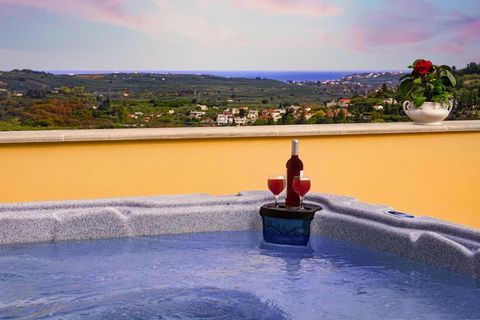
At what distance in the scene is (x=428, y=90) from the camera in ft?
14.5

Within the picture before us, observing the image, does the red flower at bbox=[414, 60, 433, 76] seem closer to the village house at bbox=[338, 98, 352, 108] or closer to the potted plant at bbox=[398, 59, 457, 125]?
the potted plant at bbox=[398, 59, 457, 125]

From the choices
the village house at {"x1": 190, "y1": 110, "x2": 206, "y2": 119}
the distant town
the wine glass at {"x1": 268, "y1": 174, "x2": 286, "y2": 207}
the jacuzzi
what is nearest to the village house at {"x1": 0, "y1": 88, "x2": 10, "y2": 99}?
the distant town

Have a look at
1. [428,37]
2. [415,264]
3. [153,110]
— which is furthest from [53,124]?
[428,37]

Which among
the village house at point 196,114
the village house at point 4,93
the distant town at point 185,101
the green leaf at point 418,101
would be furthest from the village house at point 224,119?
the village house at point 4,93

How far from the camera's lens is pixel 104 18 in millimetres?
6270

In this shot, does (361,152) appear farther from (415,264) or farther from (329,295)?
(329,295)

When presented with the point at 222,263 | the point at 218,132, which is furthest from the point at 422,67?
the point at 222,263

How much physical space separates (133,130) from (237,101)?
5.44ft

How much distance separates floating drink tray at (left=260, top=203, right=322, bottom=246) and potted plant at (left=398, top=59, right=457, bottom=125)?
1.52 meters

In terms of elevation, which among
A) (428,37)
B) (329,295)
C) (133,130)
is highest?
(428,37)

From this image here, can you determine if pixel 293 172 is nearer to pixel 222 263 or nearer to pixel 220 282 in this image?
pixel 222 263

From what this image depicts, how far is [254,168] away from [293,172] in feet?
3.24

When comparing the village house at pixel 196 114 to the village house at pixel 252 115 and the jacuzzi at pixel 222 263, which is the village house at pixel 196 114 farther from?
the jacuzzi at pixel 222 263

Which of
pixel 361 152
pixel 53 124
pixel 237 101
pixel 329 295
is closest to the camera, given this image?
pixel 329 295
